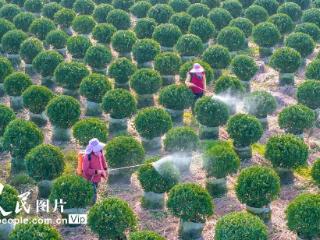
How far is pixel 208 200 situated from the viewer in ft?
42.4

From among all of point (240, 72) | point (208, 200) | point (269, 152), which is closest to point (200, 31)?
point (240, 72)

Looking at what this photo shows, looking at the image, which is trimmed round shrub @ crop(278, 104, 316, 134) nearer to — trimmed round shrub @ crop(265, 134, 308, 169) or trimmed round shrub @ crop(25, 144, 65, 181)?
trimmed round shrub @ crop(265, 134, 308, 169)

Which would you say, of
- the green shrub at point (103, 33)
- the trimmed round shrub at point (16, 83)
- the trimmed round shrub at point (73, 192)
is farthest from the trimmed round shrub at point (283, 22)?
the trimmed round shrub at point (73, 192)

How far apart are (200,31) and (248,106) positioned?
577 centimetres

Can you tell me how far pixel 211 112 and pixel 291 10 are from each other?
34.3 feet

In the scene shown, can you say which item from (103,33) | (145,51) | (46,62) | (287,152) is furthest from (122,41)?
(287,152)

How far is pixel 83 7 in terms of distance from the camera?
86.3 ft

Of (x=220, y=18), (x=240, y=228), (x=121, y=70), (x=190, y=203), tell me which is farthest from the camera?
(x=220, y=18)

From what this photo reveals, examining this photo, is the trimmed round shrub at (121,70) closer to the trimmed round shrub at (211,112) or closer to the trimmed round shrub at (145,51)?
the trimmed round shrub at (145,51)

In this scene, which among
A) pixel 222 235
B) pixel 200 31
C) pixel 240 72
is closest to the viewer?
pixel 222 235

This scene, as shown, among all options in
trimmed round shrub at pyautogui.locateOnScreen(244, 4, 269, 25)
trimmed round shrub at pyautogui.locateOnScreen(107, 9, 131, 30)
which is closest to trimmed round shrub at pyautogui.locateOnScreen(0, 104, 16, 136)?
trimmed round shrub at pyautogui.locateOnScreen(107, 9, 131, 30)

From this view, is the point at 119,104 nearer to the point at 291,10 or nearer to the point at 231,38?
the point at 231,38

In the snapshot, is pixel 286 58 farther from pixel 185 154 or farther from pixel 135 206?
pixel 135 206

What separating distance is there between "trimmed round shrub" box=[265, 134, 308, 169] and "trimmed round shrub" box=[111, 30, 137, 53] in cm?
865
